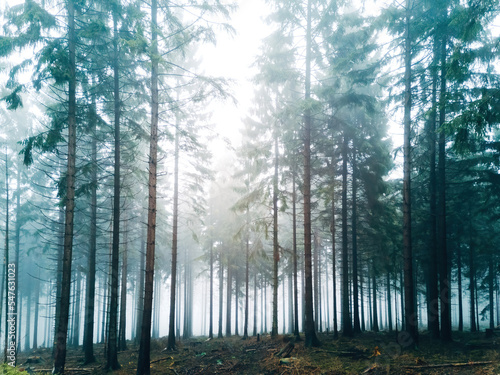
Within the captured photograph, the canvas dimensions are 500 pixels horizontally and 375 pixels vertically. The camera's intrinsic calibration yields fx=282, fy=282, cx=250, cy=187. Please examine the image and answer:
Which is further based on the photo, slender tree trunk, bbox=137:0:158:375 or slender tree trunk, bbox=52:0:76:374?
slender tree trunk, bbox=52:0:76:374

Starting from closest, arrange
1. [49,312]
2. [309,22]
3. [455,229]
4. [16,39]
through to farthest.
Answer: [16,39] < [309,22] < [455,229] < [49,312]

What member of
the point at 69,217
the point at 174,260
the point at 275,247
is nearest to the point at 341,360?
the point at 275,247

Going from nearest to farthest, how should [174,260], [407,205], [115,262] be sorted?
[407,205] < [115,262] < [174,260]

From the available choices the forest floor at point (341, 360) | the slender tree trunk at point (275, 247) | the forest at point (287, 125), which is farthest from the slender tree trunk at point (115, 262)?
the slender tree trunk at point (275, 247)

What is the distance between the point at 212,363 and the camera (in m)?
11.5

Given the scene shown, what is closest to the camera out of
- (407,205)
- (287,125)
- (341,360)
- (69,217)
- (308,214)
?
(341,360)

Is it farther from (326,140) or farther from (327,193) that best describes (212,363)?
(326,140)

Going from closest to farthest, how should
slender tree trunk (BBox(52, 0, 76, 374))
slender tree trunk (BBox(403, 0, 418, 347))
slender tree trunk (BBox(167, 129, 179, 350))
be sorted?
slender tree trunk (BBox(52, 0, 76, 374)) < slender tree trunk (BBox(403, 0, 418, 347)) < slender tree trunk (BBox(167, 129, 179, 350))

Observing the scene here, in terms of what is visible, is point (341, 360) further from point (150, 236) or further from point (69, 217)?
point (69, 217)

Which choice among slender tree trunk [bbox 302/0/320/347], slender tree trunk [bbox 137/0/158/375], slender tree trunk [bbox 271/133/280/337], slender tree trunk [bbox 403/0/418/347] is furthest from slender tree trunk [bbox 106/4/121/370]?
slender tree trunk [bbox 403/0/418/347]

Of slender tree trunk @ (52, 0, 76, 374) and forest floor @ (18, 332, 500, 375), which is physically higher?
slender tree trunk @ (52, 0, 76, 374)

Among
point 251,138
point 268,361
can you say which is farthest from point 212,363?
point 251,138

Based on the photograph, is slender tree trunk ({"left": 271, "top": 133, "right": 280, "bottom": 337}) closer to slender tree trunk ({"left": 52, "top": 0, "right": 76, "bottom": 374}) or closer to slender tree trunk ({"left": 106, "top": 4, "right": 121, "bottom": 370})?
slender tree trunk ({"left": 106, "top": 4, "right": 121, "bottom": 370})

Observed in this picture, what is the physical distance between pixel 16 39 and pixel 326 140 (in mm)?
12833
